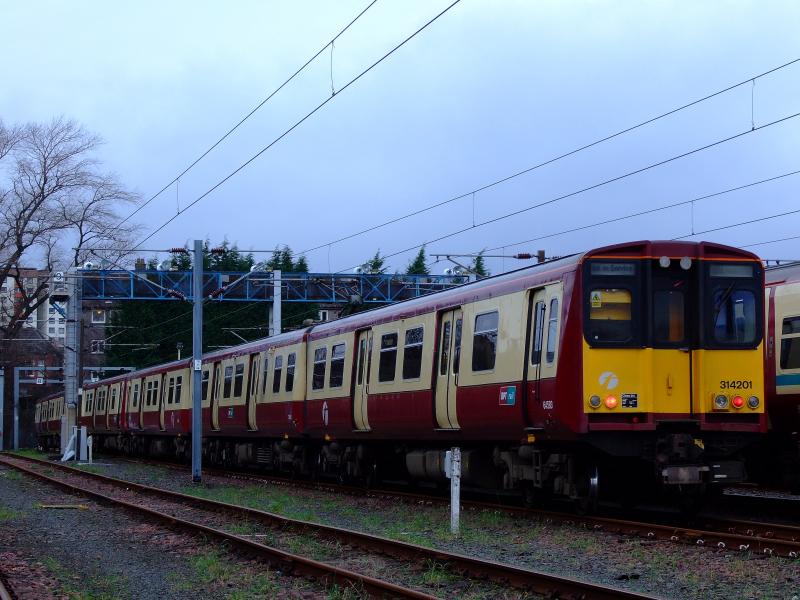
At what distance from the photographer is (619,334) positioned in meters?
13.1

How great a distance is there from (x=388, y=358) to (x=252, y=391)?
837cm

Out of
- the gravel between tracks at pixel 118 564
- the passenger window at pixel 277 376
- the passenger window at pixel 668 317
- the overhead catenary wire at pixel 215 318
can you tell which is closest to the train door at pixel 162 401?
the passenger window at pixel 277 376

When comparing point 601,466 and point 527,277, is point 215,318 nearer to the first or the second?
point 527,277

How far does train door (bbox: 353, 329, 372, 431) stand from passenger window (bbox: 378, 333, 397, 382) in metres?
0.54

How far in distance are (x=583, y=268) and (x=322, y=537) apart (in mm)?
4112

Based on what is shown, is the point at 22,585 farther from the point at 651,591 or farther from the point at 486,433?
the point at 486,433

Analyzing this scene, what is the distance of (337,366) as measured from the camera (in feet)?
68.9

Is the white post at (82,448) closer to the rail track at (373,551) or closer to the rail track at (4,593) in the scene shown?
the rail track at (373,551)

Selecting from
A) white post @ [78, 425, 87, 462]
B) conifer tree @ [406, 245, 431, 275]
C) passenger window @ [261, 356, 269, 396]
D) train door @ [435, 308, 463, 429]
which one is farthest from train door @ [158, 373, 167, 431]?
conifer tree @ [406, 245, 431, 275]

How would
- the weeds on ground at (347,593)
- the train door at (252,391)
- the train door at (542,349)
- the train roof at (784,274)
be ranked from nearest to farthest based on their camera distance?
the weeds on ground at (347,593), the train door at (542,349), the train roof at (784,274), the train door at (252,391)

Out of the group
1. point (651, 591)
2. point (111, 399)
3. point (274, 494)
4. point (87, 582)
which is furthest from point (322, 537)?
point (111, 399)

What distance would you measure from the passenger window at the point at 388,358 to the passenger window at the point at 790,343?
19.3ft

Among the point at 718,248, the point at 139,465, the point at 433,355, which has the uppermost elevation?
the point at 718,248

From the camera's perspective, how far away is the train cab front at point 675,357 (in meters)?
12.9
